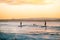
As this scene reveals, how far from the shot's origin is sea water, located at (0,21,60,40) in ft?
4.74

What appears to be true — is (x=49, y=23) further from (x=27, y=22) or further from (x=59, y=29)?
(x=27, y=22)

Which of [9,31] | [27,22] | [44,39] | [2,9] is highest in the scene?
[2,9]

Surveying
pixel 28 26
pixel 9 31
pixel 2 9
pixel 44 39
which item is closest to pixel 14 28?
pixel 9 31

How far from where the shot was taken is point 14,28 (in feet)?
4.85

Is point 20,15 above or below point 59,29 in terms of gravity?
above

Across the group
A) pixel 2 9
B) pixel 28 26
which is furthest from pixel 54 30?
pixel 2 9

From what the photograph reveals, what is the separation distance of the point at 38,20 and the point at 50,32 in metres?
0.21

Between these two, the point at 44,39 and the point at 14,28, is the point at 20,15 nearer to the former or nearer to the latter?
the point at 14,28

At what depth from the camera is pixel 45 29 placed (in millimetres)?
1455

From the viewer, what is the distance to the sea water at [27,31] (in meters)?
1.44

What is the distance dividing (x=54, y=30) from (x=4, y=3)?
2.35 feet

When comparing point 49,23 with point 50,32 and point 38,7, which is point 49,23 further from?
point 38,7

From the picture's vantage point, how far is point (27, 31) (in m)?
1.46

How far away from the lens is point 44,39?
4.73 feet
